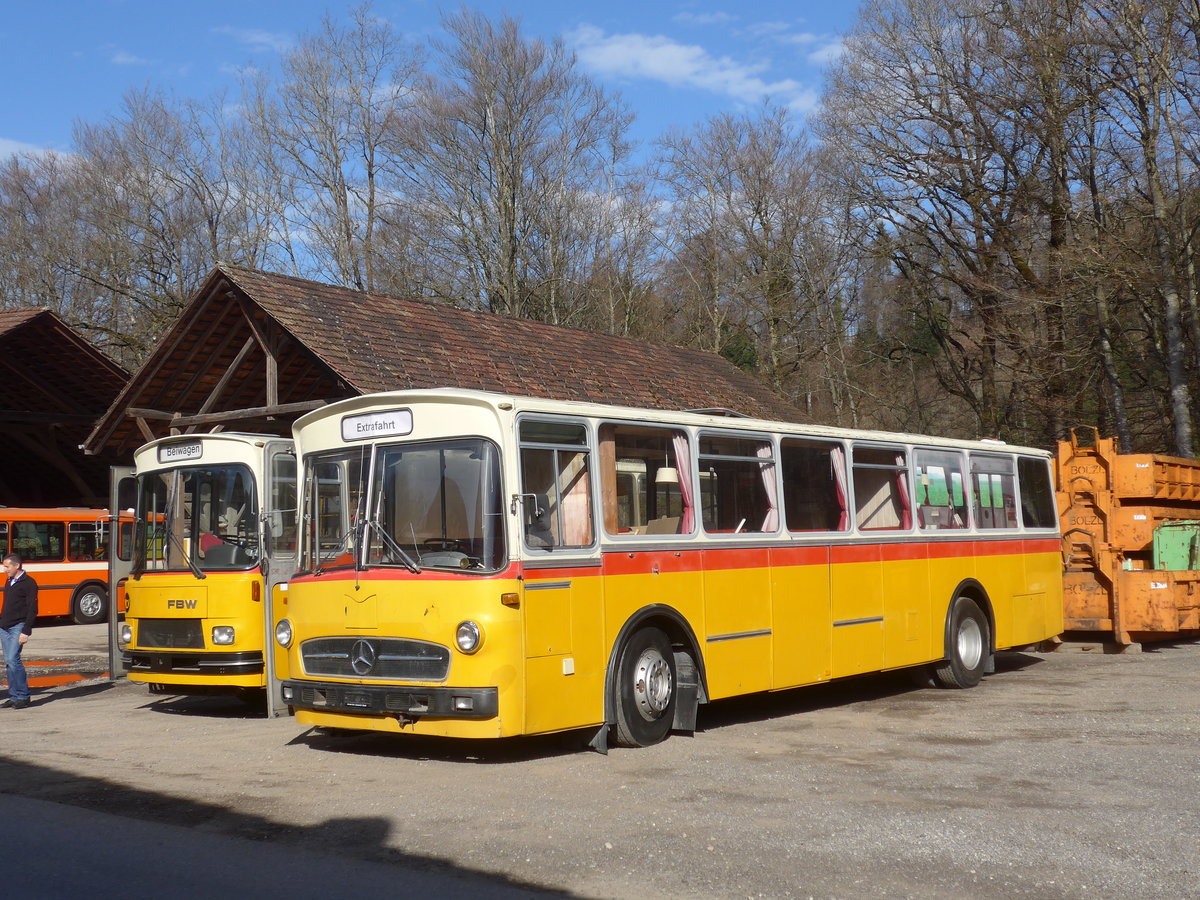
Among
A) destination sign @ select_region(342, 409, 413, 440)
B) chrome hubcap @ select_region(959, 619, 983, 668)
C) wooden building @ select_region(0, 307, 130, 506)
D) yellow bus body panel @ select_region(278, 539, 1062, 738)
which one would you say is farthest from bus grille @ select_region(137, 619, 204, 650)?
wooden building @ select_region(0, 307, 130, 506)

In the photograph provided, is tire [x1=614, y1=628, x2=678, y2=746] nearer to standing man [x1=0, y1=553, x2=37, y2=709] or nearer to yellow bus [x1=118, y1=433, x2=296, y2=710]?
yellow bus [x1=118, y1=433, x2=296, y2=710]

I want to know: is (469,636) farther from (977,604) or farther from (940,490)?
(977,604)

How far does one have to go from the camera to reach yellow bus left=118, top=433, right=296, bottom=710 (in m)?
12.0

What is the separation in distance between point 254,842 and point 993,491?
10.4 m

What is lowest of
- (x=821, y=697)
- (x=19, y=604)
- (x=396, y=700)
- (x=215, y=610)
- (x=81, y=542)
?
(x=821, y=697)

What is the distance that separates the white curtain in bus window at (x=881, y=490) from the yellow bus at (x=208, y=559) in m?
5.58

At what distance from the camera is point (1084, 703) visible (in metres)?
12.3

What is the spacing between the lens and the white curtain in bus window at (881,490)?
12492 millimetres

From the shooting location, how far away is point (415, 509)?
9.20 m

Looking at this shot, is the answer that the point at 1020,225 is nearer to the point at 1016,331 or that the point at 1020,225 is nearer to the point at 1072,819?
Result: the point at 1016,331

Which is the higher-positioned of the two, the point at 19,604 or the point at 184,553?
the point at 184,553

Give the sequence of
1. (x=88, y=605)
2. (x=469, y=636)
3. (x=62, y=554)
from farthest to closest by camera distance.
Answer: (x=88, y=605) < (x=62, y=554) < (x=469, y=636)

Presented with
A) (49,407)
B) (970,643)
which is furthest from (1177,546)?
(49,407)

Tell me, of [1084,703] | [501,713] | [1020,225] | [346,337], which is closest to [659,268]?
[1020,225]
